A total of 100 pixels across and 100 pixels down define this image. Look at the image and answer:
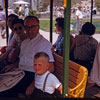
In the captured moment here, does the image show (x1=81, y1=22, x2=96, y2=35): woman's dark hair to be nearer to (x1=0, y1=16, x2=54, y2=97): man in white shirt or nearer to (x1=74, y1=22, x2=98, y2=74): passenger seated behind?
(x1=74, y1=22, x2=98, y2=74): passenger seated behind

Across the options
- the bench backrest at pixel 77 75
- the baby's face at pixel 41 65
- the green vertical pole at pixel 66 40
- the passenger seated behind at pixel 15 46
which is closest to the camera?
the green vertical pole at pixel 66 40

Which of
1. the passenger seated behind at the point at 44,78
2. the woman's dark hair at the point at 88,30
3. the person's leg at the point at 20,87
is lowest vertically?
the person's leg at the point at 20,87

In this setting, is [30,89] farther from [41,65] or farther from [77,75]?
[77,75]

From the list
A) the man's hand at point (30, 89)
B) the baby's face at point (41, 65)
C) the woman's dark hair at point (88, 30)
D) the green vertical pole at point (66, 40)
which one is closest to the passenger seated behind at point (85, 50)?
Result: the woman's dark hair at point (88, 30)

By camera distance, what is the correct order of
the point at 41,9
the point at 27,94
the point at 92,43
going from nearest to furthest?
the point at 27,94 < the point at 92,43 < the point at 41,9

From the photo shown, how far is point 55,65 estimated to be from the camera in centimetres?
313

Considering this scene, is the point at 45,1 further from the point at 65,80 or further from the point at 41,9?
the point at 65,80

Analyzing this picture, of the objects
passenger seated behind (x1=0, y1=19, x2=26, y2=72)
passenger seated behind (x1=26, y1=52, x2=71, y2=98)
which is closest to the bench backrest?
passenger seated behind (x1=26, y1=52, x2=71, y2=98)

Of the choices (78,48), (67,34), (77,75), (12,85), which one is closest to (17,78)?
(12,85)

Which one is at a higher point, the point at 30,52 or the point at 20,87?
the point at 30,52

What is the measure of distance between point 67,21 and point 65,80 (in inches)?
20.4

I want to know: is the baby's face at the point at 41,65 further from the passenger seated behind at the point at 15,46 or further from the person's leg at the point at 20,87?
the passenger seated behind at the point at 15,46

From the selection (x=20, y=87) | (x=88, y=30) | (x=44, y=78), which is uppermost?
(x=88, y=30)

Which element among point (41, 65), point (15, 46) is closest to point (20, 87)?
point (41, 65)
